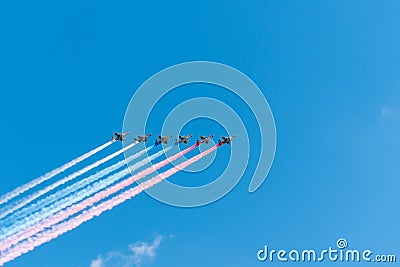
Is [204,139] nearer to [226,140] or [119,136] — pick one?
[226,140]

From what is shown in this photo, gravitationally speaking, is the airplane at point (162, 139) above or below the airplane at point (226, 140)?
below

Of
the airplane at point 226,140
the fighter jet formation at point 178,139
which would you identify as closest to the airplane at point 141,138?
the fighter jet formation at point 178,139

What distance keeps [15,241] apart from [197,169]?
35.1 metres

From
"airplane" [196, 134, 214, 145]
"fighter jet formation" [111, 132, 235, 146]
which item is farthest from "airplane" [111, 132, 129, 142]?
"airplane" [196, 134, 214, 145]

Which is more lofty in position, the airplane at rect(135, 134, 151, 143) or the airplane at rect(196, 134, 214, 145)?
the airplane at rect(196, 134, 214, 145)

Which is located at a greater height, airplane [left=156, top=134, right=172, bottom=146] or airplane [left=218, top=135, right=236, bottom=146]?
airplane [left=218, top=135, right=236, bottom=146]

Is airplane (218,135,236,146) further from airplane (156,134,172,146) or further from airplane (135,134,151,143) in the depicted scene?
airplane (135,134,151,143)

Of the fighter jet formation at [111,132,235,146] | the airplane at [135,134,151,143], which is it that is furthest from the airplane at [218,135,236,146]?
the airplane at [135,134,151,143]

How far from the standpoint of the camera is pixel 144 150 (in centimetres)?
9900

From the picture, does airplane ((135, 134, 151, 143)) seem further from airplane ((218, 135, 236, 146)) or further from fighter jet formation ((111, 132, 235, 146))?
airplane ((218, 135, 236, 146))

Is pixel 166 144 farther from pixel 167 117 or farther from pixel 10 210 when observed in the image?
pixel 10 210

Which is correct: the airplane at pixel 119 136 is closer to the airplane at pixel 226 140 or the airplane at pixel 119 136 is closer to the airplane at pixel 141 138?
the airplane at pixel 141 138

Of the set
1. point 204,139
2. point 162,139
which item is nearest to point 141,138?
point 162,139

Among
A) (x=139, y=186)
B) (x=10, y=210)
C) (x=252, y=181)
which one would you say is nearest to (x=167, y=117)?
(x=139, y=186)
